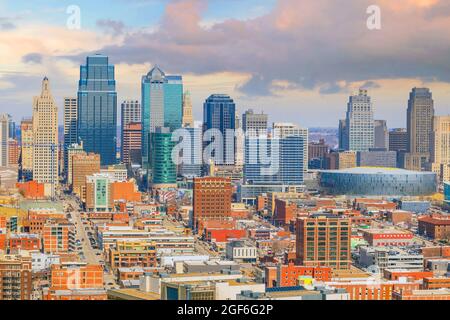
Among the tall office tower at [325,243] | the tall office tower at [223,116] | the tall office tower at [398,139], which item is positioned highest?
the tall office tower at [223,116]

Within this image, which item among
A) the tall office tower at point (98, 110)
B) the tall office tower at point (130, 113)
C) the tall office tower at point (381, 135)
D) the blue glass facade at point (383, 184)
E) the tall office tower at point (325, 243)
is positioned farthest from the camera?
the tall office tower at point (130, 113)

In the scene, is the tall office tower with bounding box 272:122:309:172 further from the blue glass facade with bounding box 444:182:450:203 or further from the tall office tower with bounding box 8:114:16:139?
the tall office tower with bounding box 8:114:16:139

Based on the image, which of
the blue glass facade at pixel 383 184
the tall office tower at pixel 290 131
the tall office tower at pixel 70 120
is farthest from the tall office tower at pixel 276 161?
the tall office tower at pixel 70 120

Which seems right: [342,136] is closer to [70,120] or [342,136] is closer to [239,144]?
[239,144]

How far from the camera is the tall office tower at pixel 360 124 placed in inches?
795

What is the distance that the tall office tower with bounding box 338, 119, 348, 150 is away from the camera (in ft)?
67.2

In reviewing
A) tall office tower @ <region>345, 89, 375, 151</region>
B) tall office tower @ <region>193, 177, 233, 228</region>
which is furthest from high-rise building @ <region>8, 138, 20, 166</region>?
tall office tower @ <region>345, 89, 375, 151</region>

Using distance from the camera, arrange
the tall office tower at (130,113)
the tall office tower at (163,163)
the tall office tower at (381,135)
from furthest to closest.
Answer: the tall office tower at (130,113)
the tall office tower at (381,135)
the tall office tower at (163,163)

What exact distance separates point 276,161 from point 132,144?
522 centimetres

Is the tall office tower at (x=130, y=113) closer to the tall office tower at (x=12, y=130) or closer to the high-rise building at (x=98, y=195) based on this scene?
the tall office tower at (x=12, y=130)

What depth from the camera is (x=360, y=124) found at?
69.5 feet

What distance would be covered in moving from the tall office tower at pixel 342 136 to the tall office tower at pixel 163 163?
142 inches

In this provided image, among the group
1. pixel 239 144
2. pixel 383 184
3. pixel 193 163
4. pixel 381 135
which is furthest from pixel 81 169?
pixel 381 135

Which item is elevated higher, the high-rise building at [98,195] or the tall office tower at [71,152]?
the tall office tower at [71,152]
